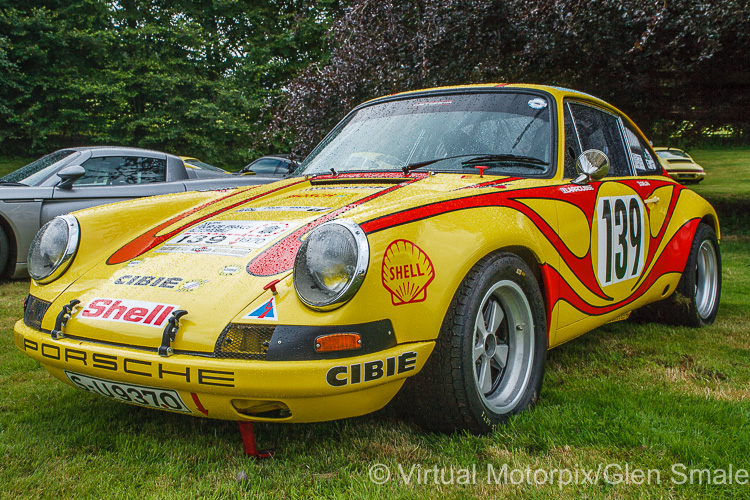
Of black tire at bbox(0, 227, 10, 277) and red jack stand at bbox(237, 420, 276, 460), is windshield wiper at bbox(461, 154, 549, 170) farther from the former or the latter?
black tire at bbox(0, 227, 10, 277)

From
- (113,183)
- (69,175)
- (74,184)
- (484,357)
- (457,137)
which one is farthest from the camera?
(113,183)

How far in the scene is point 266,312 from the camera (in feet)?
6.15

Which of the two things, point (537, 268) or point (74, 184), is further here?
point (74, 184)

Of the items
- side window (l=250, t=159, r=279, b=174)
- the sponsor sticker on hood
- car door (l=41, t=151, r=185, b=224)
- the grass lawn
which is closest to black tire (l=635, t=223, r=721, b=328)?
the grass lawn

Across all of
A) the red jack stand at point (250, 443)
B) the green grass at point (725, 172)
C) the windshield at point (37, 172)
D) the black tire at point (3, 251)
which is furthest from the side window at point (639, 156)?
the green grass at point (725, 172)

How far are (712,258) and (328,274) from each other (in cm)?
352

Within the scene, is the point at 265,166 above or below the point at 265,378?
above

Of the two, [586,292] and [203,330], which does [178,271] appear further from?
[586,292]

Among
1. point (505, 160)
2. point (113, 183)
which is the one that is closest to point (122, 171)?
point (113, 183)

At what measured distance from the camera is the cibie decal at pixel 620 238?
303 centimetres

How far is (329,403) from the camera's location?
188 cm

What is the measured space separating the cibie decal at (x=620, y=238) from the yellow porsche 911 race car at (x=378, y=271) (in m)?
0.01

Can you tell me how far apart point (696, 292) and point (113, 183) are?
5.46 metres

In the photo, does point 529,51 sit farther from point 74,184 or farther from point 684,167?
point 684,167
